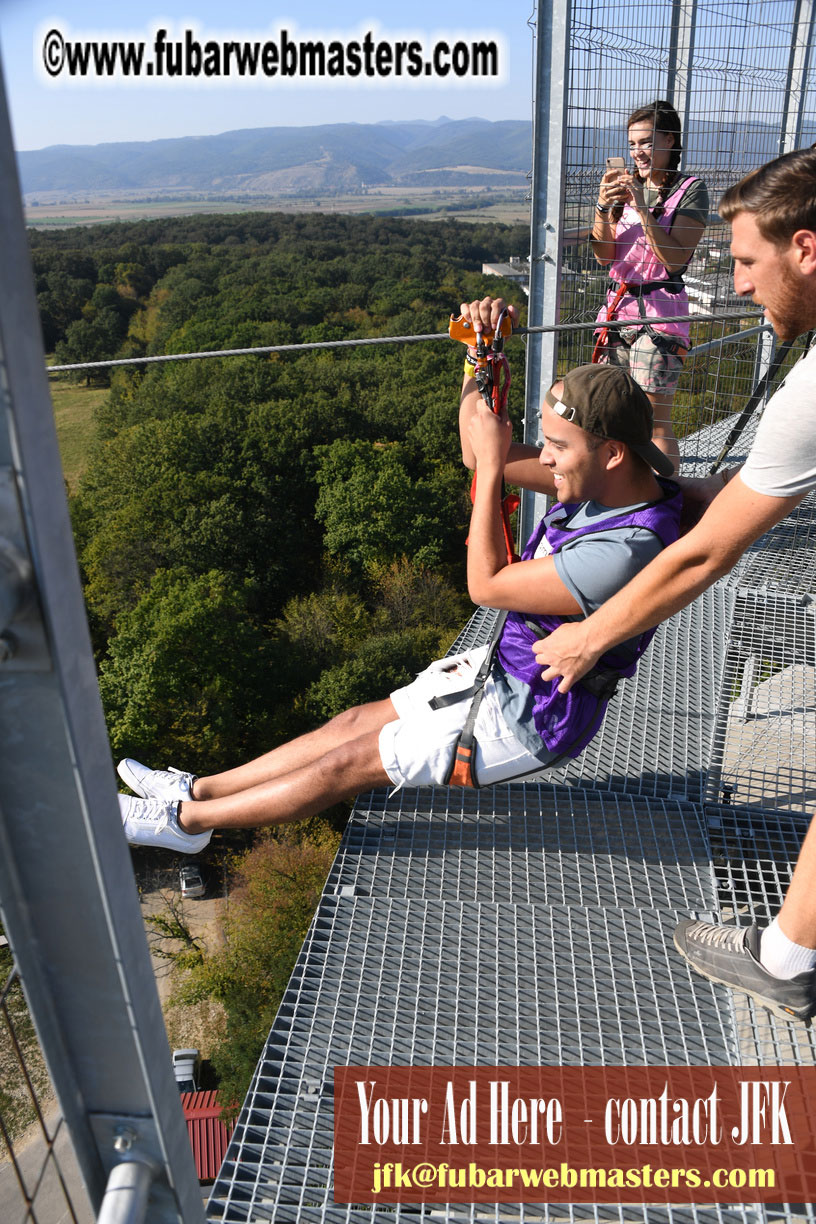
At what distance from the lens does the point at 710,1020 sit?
97.6 inches

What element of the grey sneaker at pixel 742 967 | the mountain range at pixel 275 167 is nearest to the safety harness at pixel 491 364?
the grey sneaker at pixel 742 967

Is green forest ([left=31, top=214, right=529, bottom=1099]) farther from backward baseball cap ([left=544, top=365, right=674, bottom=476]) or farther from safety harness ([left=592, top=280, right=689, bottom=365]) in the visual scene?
backward baseball cap ([left=544, top=365, right=674, bottom=476])

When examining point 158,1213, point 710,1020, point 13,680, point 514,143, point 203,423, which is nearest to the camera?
point 13,680

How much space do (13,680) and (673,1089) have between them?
6.75 ft

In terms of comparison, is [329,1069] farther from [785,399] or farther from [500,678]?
[785,399]

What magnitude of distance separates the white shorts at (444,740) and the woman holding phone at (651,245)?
1947mm

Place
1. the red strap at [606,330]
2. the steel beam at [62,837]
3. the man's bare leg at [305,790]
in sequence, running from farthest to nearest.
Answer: the red strap at [606,330], the man's bare leg at [305,790], the steel beam at [62,837]

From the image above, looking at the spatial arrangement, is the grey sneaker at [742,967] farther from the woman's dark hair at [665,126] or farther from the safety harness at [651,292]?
the woman's dark hair at [665,126]

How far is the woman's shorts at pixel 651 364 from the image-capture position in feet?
15.3

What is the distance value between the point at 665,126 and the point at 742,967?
3.63 meters

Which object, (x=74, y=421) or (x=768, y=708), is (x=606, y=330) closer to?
(x=768, y=708)

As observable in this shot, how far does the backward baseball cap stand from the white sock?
1.23 m

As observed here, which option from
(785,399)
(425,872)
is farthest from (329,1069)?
(785,399)

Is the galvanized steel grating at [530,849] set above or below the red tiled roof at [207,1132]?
above
